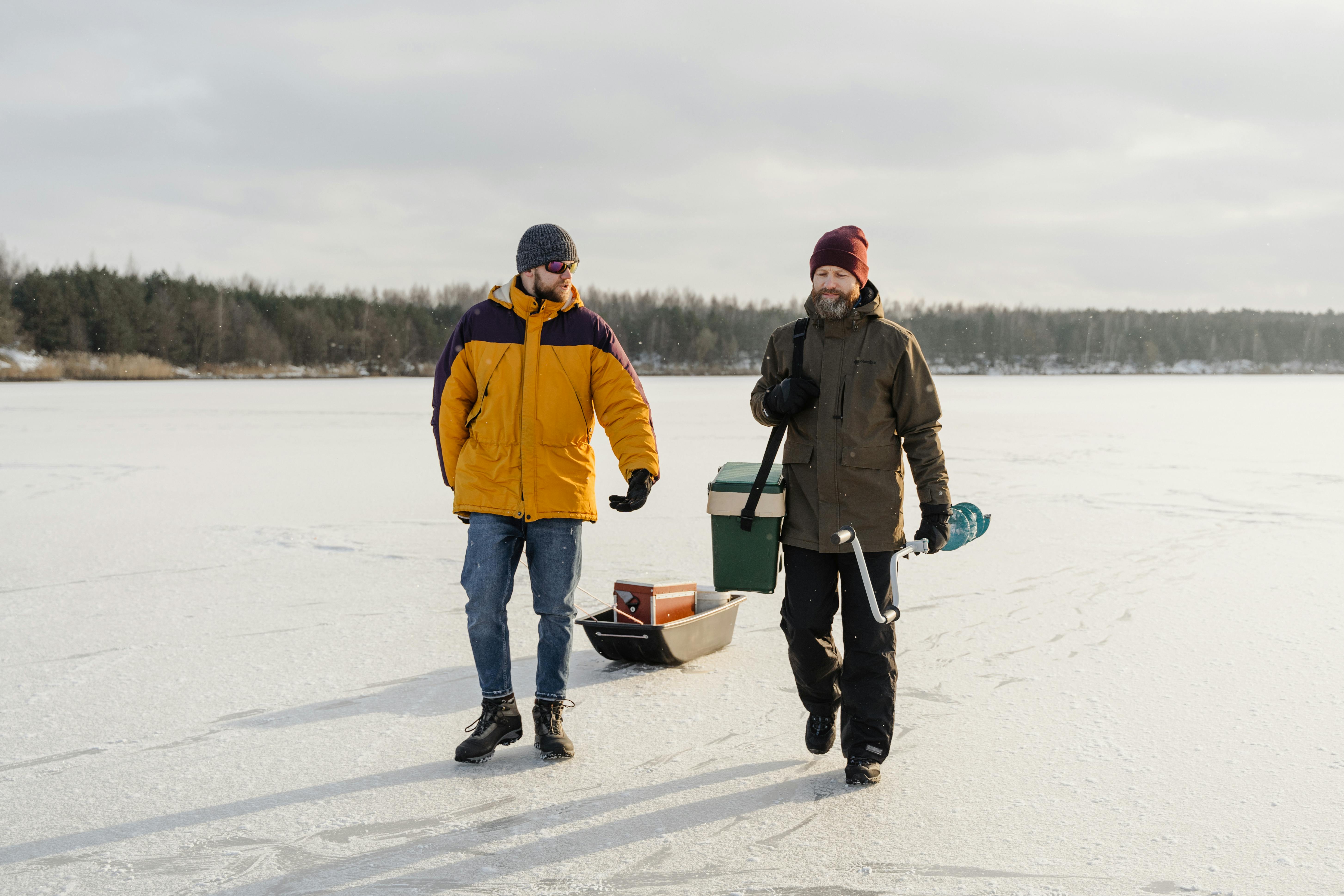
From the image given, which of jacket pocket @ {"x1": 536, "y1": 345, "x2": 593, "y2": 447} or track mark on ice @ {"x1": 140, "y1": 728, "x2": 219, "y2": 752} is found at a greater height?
jacket pocket @ {"x1": 536, "y1": 345, "x2": 593, "y2": 447}

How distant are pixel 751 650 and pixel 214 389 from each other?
1337 inches

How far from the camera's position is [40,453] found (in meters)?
12.6

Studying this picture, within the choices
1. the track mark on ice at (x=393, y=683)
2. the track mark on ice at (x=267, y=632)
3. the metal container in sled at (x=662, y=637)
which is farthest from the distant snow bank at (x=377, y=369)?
the track mark on ice at (x=393, y=683)

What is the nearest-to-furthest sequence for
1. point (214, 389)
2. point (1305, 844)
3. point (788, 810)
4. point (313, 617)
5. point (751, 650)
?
1. point (1305, 844)
2. point (788, 810)
3. point (751, 650)
4. point (313, 617)
5. point (214, 389)

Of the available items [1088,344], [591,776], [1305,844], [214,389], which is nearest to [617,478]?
[591,776]

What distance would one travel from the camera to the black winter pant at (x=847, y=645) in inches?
115

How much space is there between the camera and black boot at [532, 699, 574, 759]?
3.11 metres

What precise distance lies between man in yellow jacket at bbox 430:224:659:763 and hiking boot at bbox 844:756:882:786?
34.8 inches

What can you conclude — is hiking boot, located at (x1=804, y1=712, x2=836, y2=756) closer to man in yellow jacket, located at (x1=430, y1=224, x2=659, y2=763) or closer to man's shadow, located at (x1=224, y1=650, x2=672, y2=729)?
man in yellow jacket, located at (x1=430, y1=224, x2=659, y2=763)

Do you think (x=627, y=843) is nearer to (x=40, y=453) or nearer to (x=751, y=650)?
(x=751, y=650)

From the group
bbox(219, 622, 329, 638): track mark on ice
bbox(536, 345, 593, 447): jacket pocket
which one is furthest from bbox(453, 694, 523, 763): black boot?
bbox(219, 622, 329, 638): track mark on ice

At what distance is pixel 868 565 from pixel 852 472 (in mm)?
287

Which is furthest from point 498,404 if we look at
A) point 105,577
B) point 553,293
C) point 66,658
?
point 105,577

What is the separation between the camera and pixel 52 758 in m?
3.12
